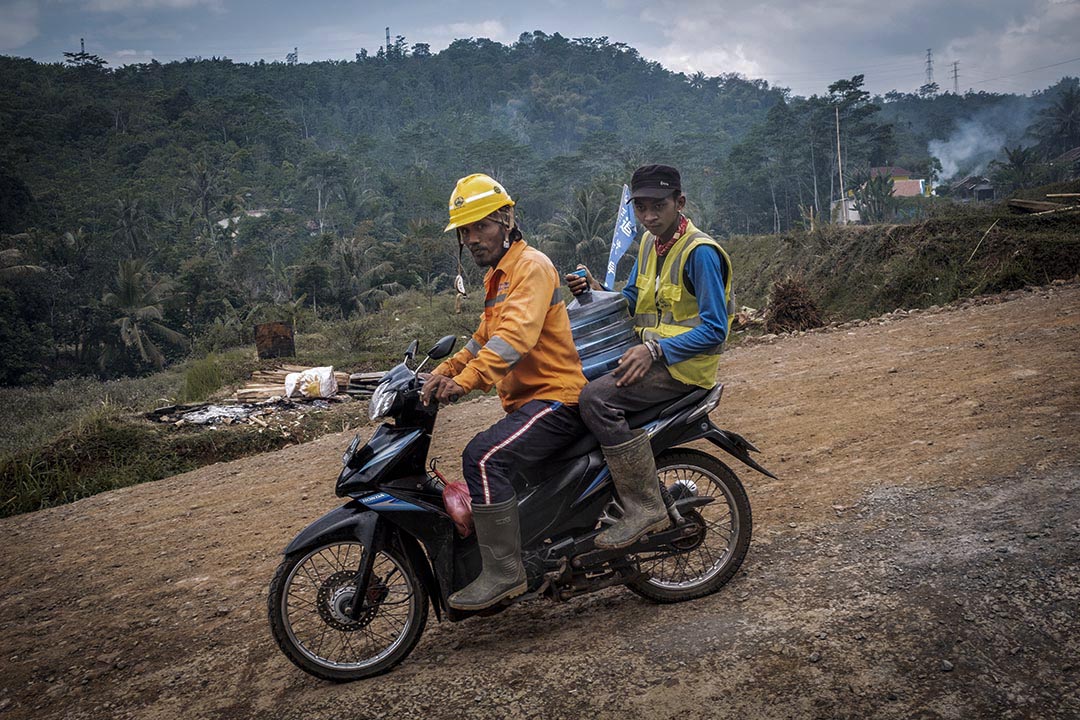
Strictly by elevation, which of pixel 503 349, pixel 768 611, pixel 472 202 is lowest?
pixel 768 611

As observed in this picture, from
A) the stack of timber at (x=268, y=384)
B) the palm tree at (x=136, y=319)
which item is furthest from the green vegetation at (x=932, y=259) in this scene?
the palm tree at (x=136, y=319)

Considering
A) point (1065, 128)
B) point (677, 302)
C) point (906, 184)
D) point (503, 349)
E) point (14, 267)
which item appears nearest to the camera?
point (503, 349)

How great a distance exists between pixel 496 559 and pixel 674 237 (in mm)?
1567

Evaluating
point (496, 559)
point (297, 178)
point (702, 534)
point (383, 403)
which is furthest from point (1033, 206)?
point (297, 178)

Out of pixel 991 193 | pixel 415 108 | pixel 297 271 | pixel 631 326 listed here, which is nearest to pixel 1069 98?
pixel 991 193

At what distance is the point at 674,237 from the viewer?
3621 mm

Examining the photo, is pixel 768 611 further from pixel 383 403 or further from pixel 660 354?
pixel 383 403

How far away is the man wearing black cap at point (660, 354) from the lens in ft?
10.9

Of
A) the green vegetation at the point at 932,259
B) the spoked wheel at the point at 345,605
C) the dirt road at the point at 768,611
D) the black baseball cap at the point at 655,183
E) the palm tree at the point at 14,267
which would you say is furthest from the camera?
the palm tree at the point at 14,267

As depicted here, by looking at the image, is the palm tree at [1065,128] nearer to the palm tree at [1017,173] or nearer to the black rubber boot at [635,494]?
the palm tree at [1017,173]

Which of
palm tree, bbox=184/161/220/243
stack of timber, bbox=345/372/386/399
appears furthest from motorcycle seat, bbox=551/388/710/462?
palm tree, bbox=184/161/220/243

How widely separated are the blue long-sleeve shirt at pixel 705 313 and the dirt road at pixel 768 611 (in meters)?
1.13

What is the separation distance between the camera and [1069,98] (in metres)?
56.8

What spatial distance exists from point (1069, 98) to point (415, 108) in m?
77.3
